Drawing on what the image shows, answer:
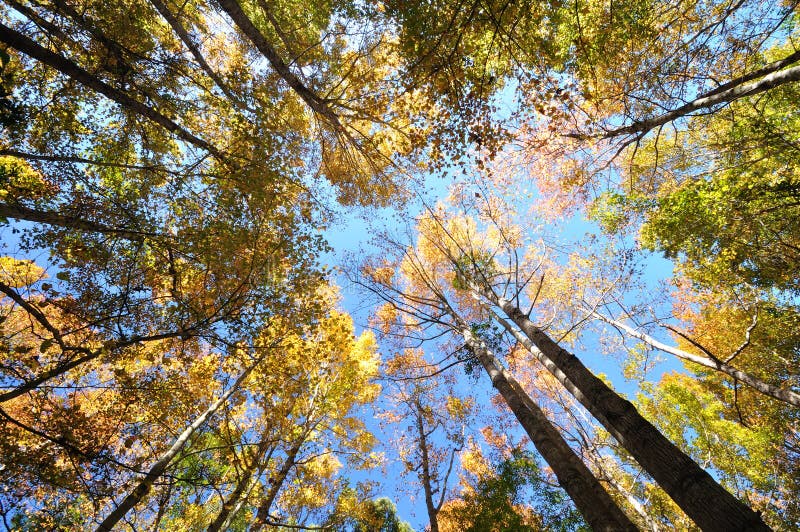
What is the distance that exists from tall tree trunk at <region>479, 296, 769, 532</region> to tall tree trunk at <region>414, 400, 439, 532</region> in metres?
6.11

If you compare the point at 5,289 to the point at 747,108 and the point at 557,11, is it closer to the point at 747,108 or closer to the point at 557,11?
the point at 557,11

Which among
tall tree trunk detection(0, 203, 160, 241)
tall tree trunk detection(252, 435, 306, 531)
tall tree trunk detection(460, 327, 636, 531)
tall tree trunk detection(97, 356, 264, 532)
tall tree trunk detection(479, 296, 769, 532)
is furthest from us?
tall tree trunk detection(252, 435, 306, 531)

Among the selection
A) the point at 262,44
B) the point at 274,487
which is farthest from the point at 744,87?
the point at 274,487

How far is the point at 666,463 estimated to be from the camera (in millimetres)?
2848

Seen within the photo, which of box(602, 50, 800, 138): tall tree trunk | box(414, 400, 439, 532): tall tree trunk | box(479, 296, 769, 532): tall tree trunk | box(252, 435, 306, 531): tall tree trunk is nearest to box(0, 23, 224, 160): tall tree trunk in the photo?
box(252, 435, 306, 531): tall tree trunk

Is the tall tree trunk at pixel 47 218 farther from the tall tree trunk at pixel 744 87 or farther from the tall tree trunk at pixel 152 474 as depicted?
the tall tree trunk at pixel 744 87

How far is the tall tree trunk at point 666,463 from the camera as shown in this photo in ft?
7.64

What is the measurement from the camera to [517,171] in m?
9.35

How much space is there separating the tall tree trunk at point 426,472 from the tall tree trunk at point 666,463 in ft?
20.0

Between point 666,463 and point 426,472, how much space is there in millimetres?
8276

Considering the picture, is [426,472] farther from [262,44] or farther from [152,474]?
[262,44]

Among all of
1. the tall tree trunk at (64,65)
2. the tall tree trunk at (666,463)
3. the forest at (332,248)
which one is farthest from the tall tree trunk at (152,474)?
the tall tree trunk at (666,463)

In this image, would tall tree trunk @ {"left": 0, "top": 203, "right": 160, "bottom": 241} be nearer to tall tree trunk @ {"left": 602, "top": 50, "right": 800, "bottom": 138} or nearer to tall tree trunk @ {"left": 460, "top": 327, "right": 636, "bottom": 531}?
tall tree trunk @ {"left": 460, "top": 327, "right": 636, "bottom": 531}

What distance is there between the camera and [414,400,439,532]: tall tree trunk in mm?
8117
